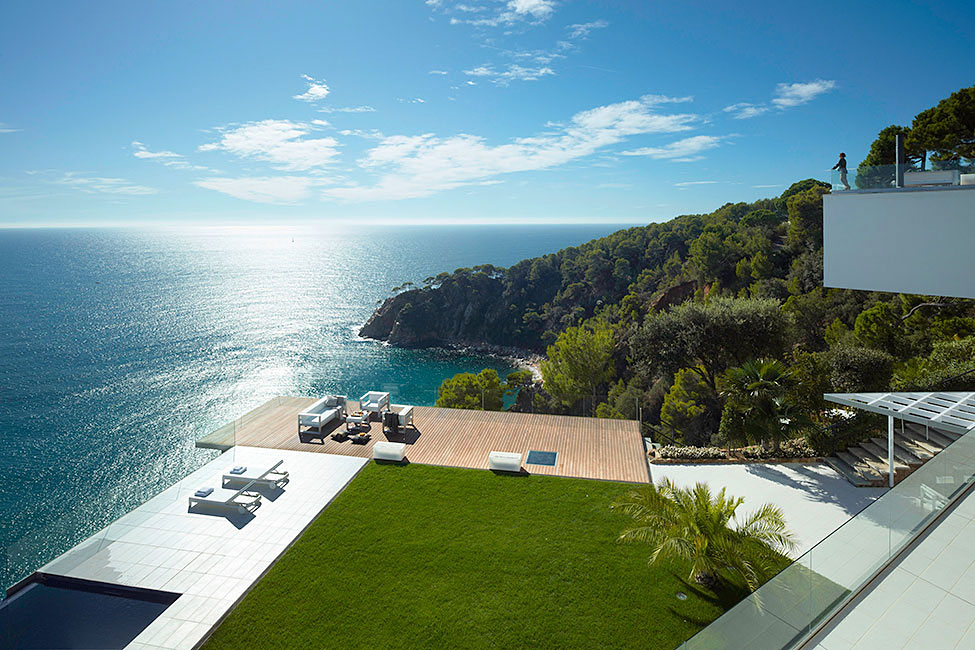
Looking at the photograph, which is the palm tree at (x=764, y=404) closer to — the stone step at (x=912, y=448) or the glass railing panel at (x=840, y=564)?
the stone step at (x=912, y=448)

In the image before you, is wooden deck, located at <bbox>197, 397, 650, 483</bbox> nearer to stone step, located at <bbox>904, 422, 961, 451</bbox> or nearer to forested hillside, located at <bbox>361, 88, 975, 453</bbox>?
forested hillside, located at <bbox>361, 88, 975, 453</bbox>

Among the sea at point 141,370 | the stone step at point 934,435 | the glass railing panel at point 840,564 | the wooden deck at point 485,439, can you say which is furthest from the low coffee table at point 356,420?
the stone step at point 934,435

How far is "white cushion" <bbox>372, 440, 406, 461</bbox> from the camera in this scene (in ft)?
42.8

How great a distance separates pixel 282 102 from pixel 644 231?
51435 mm

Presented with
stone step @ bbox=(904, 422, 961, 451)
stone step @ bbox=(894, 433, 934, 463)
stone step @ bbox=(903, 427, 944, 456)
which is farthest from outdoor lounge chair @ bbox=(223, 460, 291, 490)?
stone step @ bbox=(904, 422, 961, 451)

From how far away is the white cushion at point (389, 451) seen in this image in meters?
13.0

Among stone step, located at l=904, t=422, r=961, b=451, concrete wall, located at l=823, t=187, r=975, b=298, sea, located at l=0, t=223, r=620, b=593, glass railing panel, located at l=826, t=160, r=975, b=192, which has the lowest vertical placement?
sea, located at l=0, t=223, r=620, b=593

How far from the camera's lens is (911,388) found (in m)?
13.8

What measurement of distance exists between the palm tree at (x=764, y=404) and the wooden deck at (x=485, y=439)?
2.75 metres

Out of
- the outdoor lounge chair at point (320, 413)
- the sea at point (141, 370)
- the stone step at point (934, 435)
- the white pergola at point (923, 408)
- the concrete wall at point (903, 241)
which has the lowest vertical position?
the sea at point (141, 370)

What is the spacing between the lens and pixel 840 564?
6465 mm

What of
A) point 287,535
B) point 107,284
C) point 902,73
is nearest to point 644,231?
point 902,73

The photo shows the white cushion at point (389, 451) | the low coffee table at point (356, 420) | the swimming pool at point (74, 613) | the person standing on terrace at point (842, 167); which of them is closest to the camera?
the swimming pool at point (74, 613)

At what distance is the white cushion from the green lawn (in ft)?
5.04
